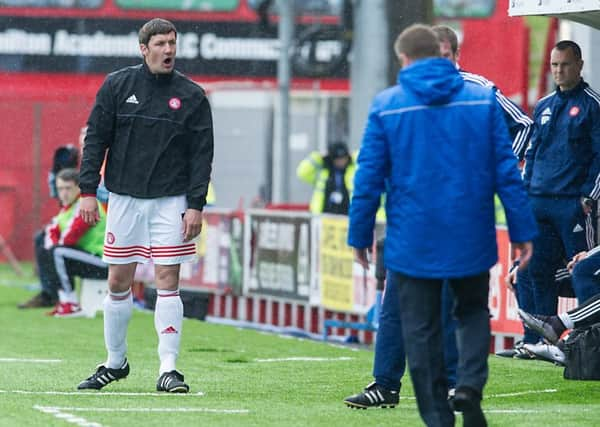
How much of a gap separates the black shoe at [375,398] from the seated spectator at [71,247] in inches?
310

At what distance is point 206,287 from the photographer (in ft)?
64.1

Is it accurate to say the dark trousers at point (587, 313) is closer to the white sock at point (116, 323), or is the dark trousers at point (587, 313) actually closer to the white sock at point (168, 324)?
the white sock at point (168, 324)

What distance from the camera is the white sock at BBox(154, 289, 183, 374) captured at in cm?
955

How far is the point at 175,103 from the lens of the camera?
31.0 ft

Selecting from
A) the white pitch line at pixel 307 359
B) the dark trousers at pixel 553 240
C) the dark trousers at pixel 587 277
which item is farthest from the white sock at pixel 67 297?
the dark trousers at pixel 587 277

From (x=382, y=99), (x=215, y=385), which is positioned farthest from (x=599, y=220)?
(x=382, y=99)

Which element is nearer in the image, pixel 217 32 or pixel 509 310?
pixel 509 310

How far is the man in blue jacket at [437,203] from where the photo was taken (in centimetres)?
739

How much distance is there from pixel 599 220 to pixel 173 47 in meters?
3.34

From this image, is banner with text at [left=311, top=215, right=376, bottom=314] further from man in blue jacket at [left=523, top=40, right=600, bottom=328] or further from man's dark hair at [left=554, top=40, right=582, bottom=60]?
man's dark hair at [left=554, top=40, right=582, bottom=60]

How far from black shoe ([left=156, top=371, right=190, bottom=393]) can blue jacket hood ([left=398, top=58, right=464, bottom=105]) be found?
2683 mm

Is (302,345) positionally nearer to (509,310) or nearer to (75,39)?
(509,310)

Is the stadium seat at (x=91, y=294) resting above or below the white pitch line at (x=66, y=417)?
below

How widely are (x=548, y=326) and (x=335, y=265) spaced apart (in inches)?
255
